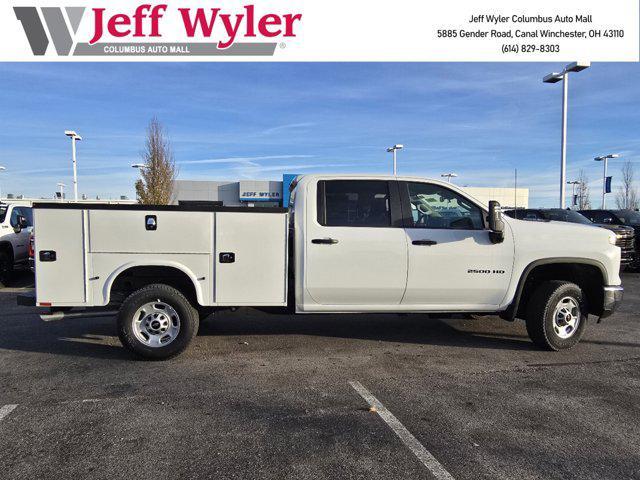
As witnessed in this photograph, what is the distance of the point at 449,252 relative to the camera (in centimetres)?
556

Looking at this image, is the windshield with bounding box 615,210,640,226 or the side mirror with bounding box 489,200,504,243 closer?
the side mirror with bounding box 489,200,504,243

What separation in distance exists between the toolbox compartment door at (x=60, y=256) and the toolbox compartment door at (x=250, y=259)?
1.43 metres

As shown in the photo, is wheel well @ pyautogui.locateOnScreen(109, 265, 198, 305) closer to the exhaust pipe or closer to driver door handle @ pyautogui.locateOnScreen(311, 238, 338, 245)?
the exhaust pipe

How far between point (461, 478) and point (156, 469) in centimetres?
198

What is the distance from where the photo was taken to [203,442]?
348cm

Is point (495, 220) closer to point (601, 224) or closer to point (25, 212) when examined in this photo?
point (601, 224)

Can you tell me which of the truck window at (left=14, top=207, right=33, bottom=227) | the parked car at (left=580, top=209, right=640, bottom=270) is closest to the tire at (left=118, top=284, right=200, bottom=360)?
the truck window at (left=14, top=207, right=33, bottom=227)

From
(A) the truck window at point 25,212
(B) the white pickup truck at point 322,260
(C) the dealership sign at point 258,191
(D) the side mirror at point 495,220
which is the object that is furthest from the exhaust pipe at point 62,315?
(C) the dealership sign at point 258,191

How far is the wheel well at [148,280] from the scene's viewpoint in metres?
5.35

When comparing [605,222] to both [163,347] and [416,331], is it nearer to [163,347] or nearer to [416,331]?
[416,331]

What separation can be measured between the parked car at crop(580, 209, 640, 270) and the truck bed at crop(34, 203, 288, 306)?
12.4 meters

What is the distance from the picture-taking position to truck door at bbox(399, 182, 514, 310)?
554 cm

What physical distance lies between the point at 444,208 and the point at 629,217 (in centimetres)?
1213

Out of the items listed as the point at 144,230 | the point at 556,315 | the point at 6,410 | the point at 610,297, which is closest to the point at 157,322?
the point at 144,230
